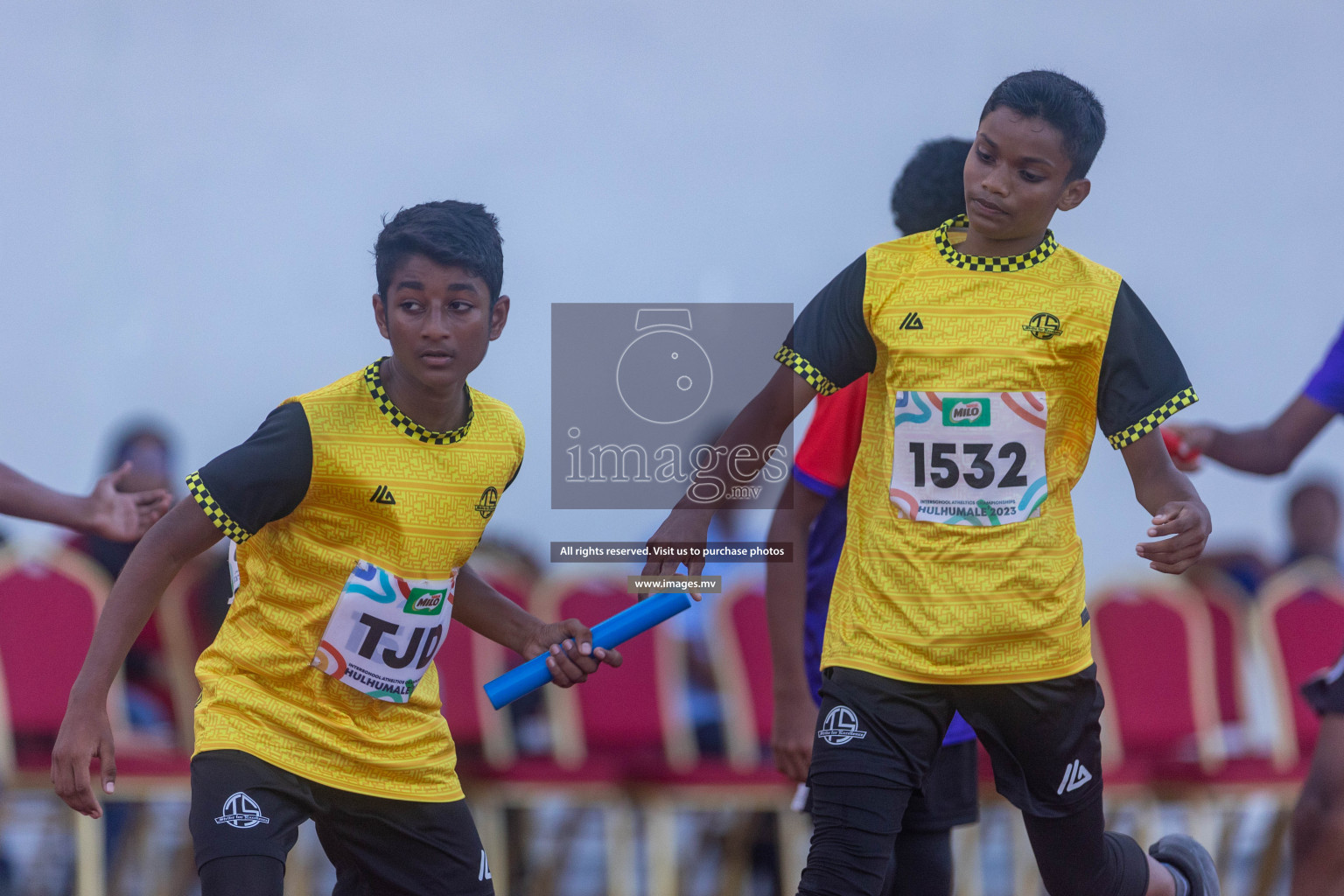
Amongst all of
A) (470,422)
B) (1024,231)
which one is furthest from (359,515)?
(1024,231)

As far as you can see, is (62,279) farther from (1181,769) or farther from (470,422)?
(1181,769)

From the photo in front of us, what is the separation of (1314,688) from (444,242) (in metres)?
2.05

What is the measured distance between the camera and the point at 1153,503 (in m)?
2.40

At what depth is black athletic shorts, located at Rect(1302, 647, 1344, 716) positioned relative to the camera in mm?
2842

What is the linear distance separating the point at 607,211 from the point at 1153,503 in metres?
3.58

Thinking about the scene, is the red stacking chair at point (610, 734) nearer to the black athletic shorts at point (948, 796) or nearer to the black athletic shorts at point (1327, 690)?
the black athletic shorts at point (948, 796)

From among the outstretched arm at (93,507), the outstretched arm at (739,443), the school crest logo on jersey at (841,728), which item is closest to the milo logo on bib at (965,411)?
the outstretched arm at (739,443)

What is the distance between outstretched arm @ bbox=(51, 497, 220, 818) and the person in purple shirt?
2054mm

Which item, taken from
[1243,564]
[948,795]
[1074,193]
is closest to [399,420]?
[1074,193]

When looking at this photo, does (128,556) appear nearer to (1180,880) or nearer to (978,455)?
(978,455)

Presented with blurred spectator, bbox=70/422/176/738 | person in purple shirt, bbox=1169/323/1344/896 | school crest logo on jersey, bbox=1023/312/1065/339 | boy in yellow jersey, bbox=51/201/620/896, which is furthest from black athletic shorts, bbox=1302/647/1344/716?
blurred spectator, bbox=70/422/176/738

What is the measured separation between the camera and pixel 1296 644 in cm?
459

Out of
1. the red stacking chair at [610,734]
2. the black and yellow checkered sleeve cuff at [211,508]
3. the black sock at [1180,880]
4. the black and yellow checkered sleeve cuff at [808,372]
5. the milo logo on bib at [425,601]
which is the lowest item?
the red stacking chair at [610,734]

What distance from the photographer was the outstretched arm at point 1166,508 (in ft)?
7.14
